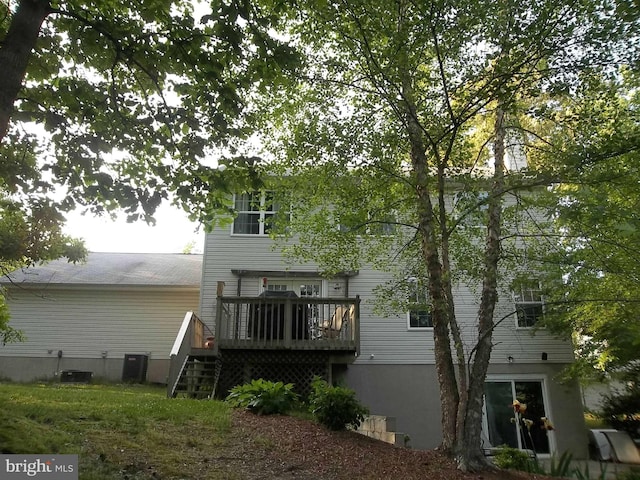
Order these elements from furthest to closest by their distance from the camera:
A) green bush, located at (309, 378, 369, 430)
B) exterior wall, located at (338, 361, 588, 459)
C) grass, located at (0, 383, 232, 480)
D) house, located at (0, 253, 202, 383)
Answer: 1. house, located at (0, 253, 202, 383)
2. exterior wall, located at (338, 361, 588, 459)
3. green bush, located at (309, 378, 369, 430)
4. grass, located at (0, 383, 232, 480)

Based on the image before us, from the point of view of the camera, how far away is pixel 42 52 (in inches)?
236

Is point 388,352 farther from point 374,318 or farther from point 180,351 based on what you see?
point 180,351

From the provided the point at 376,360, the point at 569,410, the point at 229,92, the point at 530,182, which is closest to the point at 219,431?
the point at 229,92

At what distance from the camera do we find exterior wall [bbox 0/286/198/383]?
14.3 metres

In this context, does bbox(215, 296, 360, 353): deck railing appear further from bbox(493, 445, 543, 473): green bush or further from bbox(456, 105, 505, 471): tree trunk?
bbox(456, 105, 505, 471): tree trunk

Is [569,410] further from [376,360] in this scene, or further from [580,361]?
[376,360]

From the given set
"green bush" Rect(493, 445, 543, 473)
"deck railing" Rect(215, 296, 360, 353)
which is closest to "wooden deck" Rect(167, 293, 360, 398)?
"deck railing" Rect(215, 296, 360, 353)

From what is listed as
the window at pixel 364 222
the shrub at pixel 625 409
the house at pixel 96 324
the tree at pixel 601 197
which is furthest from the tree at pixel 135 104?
the shrub at pixel 625 409

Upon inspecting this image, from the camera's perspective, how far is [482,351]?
6.23m

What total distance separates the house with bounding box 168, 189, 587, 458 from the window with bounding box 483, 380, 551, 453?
0.03 meters

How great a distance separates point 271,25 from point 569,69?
11.9 feet

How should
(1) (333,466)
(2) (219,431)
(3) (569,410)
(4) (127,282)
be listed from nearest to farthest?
(1) (333,466) < (2) (219,431) < (3) (569,410) < (4) (127,282)

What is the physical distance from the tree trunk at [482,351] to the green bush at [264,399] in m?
3.14

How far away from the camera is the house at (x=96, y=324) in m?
14.3
